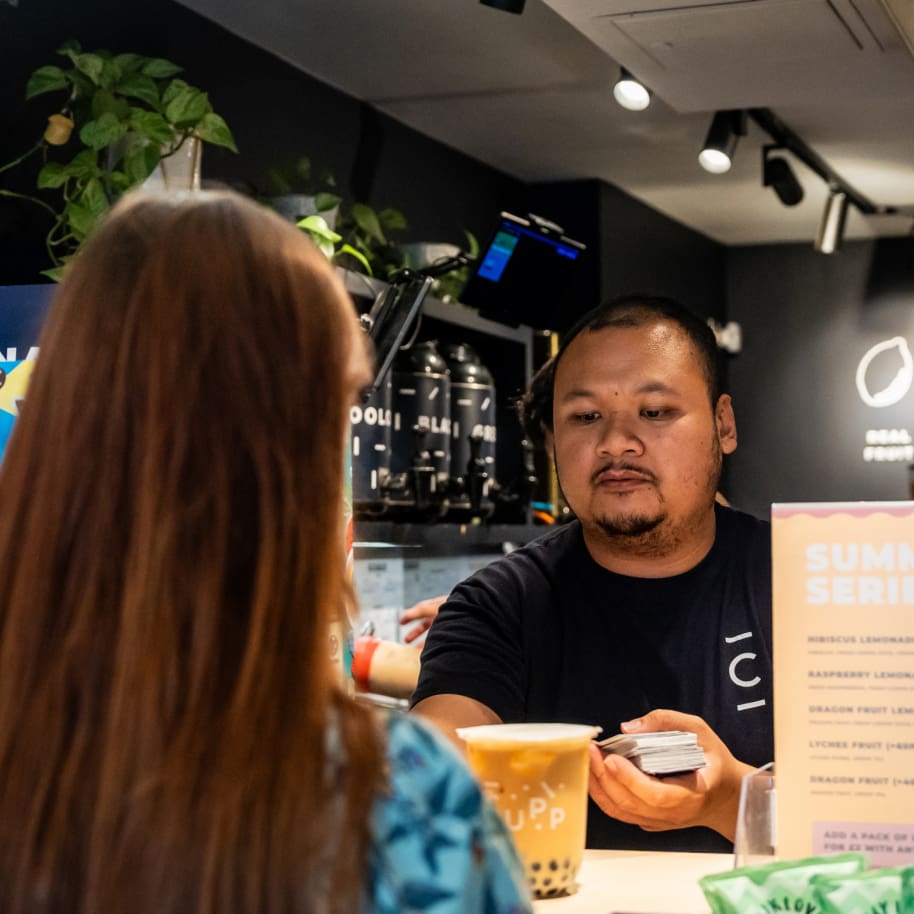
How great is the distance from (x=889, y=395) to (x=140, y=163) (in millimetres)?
5857

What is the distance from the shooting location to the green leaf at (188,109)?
9.42 feet

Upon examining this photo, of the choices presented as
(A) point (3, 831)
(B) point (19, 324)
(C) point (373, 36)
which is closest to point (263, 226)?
(A) point (3, 831)

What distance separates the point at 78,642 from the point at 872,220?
7150 millimetres

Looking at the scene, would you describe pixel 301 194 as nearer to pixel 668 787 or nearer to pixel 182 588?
pixel 668 787

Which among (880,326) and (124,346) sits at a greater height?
(880,326)

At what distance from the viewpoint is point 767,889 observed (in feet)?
3.87

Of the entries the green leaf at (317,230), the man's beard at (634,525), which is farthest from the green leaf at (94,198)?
the man's beard at (634,525)

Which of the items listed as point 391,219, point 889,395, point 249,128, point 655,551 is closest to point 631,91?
point 391,219

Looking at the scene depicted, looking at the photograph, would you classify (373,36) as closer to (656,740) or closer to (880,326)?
(656,740)

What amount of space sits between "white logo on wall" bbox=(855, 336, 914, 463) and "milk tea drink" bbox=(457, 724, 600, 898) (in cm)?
685

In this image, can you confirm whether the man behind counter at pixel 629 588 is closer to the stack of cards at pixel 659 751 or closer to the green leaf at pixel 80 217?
the stack of cards at pixel 659 751

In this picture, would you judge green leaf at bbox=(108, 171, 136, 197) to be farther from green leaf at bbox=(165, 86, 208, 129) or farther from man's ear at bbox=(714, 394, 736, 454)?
man's ear at bbox=(714, 394, 736, 454)

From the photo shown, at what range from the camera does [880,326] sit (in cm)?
785

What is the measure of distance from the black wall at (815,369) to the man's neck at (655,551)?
5666mm
